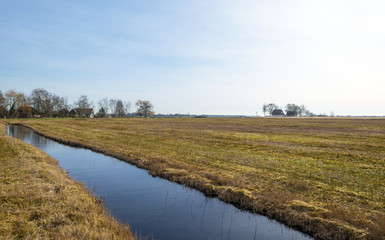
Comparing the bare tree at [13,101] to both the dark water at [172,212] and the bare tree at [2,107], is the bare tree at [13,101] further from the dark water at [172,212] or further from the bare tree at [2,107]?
the dark water at [172,212]

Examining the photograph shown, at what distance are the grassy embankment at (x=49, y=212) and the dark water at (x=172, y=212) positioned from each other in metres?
1.14

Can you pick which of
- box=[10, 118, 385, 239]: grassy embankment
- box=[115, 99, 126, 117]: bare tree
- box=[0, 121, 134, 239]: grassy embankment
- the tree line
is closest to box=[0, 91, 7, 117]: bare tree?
the tree line

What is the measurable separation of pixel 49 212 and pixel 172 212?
474 cm

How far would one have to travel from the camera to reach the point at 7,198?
9.55 metres

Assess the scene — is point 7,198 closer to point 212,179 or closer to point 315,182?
point 212,179

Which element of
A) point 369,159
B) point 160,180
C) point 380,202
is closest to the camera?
point 380,202

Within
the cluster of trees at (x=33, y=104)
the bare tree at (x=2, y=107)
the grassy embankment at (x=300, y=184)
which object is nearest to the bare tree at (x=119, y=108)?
the cluster of trees at (x=33, y=104)

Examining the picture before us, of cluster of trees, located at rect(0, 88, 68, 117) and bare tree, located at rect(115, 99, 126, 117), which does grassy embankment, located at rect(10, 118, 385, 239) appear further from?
bare tree, located at rect(115, 99, 126, 117)

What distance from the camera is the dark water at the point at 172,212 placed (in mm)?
8828

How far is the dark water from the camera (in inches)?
348

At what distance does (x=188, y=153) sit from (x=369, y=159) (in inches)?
609

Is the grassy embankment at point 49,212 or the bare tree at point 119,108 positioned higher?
the bare tree at point 119,108

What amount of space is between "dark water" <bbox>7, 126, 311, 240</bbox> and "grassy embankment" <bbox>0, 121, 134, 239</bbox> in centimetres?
114

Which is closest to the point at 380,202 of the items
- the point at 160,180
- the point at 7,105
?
A: the point at 160,180
